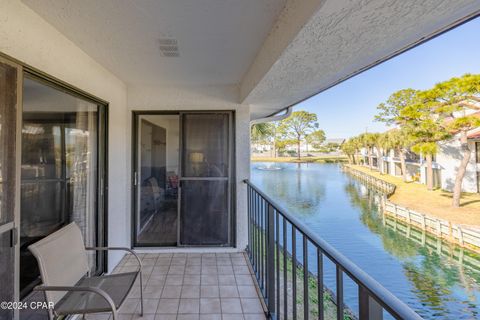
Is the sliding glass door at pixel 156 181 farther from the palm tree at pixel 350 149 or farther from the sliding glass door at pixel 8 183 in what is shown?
the palm tree at pixel 350 149

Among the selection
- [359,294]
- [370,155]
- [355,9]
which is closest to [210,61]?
[355,9]

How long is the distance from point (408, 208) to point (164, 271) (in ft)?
13.5

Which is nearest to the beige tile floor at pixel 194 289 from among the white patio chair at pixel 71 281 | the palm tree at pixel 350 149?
the white patio chair at pixel 71 281

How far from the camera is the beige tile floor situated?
6.72 ft

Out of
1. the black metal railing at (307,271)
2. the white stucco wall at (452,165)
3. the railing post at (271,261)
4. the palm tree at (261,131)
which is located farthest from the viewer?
the palm tree at (261,131)

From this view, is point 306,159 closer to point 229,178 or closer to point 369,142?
point 369,142

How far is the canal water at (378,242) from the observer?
3.69 meters

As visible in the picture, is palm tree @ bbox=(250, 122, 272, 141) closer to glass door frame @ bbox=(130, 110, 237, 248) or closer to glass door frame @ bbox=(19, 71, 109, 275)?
glass door frame @ bbox=(130, 110, 237, 248)

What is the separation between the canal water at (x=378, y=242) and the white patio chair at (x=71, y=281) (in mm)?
A: 1572

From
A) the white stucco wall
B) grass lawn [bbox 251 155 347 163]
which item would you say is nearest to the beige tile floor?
the white stucco wall

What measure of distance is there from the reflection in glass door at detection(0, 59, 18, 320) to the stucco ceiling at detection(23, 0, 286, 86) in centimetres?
57

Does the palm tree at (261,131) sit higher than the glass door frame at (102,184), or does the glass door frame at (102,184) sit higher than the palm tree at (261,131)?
the palm tree at (261,131)

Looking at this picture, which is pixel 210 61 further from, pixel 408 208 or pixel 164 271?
pixel 408 208

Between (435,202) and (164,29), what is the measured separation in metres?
3.96
